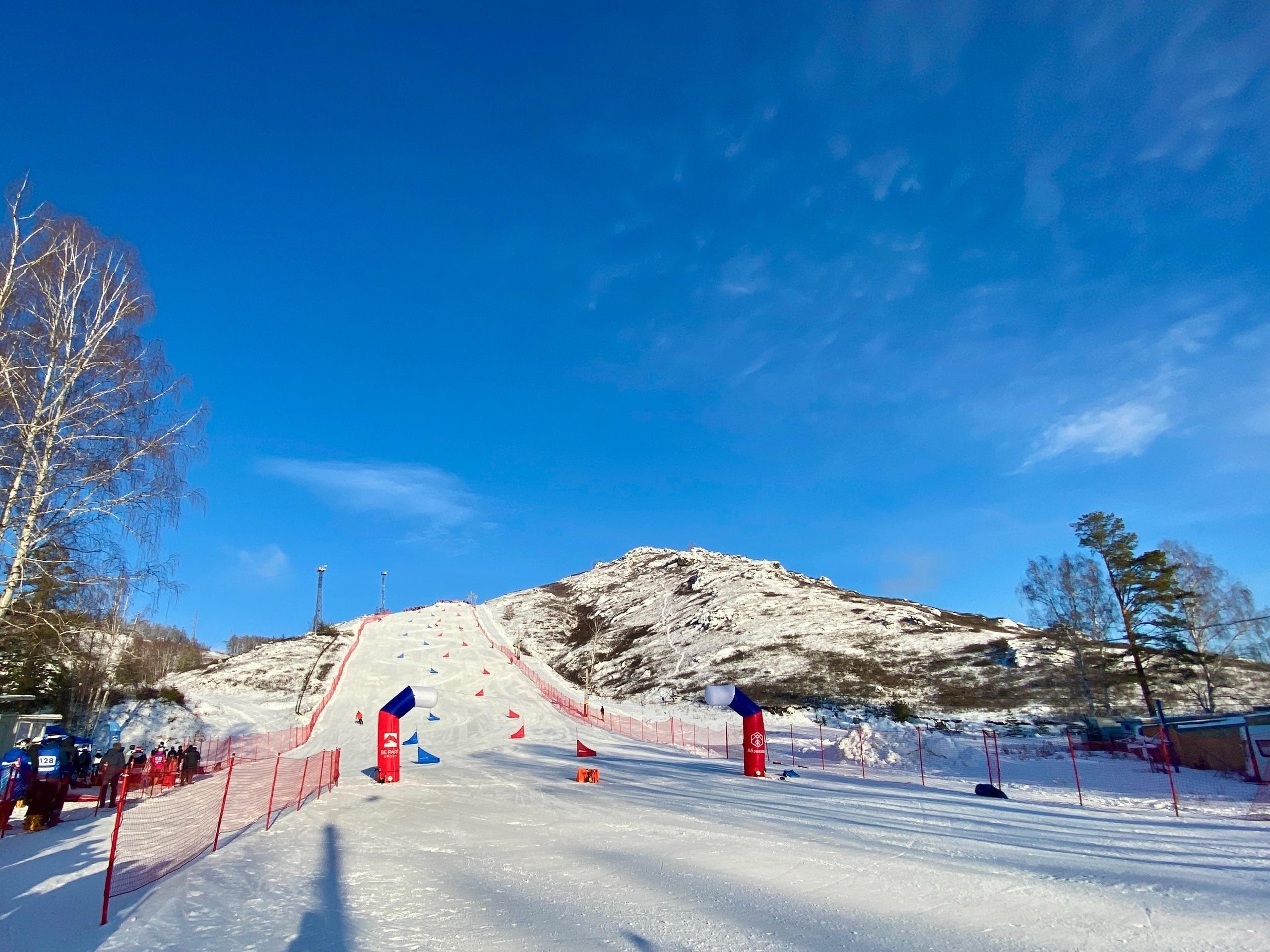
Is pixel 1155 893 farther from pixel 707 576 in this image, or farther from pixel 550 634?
pixel 707 576

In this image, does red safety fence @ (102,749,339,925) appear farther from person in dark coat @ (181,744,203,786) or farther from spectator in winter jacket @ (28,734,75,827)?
spectator in winter jacket @ (28,734,75,827)

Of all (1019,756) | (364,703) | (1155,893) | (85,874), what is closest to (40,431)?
(85,874)

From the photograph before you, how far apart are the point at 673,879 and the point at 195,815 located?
1027 centimetres

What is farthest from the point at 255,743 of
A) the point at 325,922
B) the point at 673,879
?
the point at 673,879

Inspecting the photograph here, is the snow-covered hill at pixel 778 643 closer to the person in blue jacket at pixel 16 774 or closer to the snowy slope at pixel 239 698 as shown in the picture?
the snowy slope at pixel 239 698

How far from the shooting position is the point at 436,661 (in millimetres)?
62625

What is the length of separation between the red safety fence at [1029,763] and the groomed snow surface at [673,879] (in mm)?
3523

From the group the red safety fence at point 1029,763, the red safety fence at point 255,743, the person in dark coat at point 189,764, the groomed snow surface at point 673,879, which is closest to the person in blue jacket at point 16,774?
the groomed snow surface at point 673,879

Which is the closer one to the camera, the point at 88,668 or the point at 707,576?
the point at 88,668

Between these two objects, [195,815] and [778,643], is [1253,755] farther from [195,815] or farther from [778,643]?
[778,643]

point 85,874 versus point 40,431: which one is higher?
point 40,431

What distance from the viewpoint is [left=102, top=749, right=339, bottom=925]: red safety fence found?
33.9 feet

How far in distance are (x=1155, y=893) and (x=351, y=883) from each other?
10.1m

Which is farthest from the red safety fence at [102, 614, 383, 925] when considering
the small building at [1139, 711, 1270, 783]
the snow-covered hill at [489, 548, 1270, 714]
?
the snow-covered hill at [489, 548, 1270, 714]
